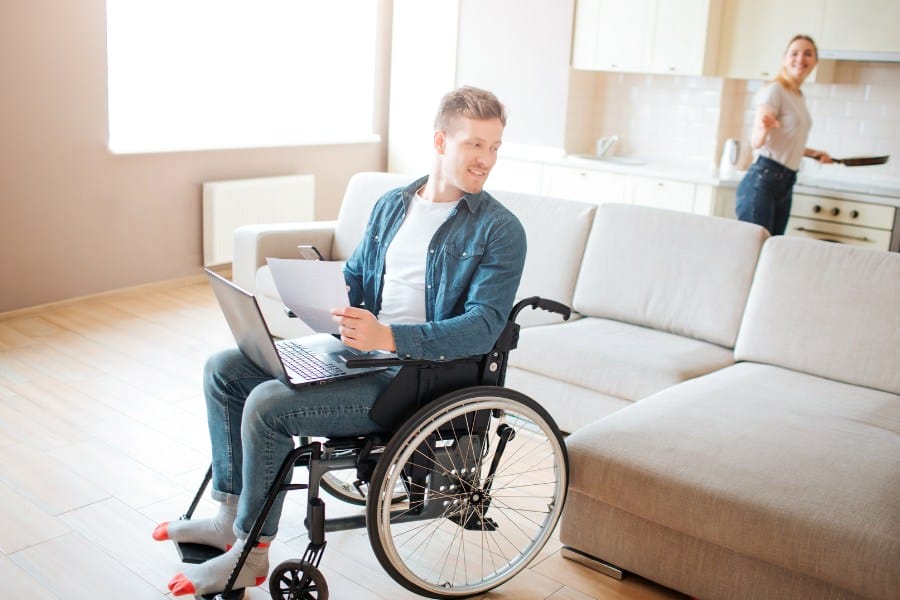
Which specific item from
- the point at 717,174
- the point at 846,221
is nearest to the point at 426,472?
the point at 846,221

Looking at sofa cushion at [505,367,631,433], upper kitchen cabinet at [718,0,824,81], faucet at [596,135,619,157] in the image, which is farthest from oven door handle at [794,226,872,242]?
sofa cushion at [505,367,631,433]

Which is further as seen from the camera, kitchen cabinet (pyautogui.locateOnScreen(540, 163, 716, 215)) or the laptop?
kitchen cabinet (pyautogui.locateOnScreen(540, 163, 716, 215))

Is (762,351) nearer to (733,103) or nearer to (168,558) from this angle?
(168,558)

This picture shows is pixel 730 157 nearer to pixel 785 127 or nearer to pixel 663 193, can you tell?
pixel 663 193

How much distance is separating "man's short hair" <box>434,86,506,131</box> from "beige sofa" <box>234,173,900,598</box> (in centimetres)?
84

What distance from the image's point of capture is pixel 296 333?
161 inches

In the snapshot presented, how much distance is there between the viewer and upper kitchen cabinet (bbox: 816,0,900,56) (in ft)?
15.7

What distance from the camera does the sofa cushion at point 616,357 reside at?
9.97ft

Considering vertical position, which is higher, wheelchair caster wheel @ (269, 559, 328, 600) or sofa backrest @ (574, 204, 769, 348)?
sofa backrest @ (574, 204, 769, 348)

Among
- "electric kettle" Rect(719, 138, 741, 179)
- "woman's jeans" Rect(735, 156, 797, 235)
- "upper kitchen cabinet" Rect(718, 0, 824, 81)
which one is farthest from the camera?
"electric kettle" Rect(719, 138, 741, 179)

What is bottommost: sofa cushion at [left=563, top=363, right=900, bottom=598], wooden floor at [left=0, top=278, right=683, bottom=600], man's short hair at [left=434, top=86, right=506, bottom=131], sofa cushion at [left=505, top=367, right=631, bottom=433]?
wooden floor at [left=0, top=278, right=683, bottom=600]

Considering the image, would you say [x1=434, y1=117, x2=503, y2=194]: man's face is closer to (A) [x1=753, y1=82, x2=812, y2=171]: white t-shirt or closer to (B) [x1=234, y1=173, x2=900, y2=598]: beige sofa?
(B) [x1=234, y1=173, x2=900, y2=598]: beige sofa

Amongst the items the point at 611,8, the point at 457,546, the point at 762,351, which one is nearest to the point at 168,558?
the point at 457,546

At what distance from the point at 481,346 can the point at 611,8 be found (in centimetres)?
400
